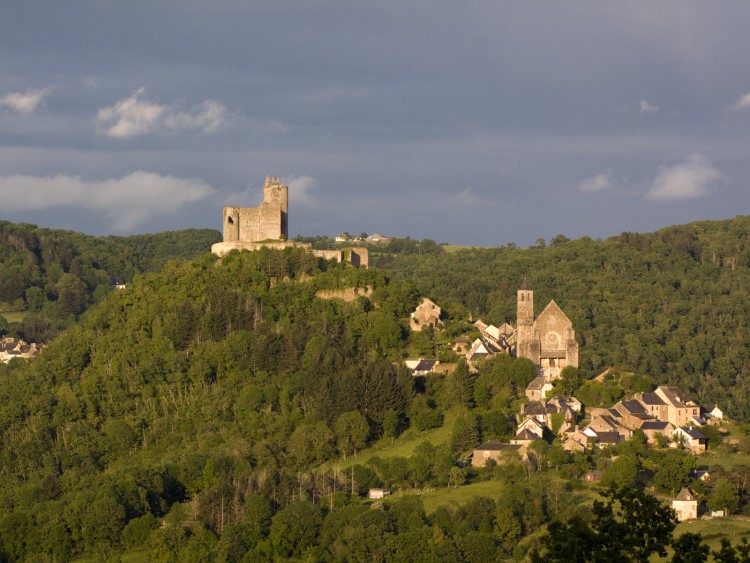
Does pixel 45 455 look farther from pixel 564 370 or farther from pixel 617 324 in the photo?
pixel 617 324

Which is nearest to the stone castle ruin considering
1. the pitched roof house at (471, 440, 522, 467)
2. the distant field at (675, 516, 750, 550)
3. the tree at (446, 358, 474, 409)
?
the tree at (446, 358, 474, 409)

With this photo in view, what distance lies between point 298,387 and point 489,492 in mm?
15830

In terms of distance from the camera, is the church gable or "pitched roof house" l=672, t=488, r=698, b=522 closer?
"pitched roof house" l=672, t=488, r=698, b=522

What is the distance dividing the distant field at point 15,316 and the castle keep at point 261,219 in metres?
60.0

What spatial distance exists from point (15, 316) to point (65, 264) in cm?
1643

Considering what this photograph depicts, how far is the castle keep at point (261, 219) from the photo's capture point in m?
85.7

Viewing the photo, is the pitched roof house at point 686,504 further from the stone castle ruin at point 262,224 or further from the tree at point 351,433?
the stone castle ruin at point 262,224

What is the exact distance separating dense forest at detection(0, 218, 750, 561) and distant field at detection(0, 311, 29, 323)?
5117 centimetres

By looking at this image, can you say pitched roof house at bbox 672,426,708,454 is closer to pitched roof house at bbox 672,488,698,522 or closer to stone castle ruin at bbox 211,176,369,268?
pitched roof house at bbox 672,488,698,522

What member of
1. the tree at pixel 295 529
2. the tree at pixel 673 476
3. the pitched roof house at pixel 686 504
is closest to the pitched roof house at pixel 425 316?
the tree at pixel 295 529

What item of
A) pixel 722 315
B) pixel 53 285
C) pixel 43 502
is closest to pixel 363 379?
pixel 43 502

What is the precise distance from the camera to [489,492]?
64000 mm

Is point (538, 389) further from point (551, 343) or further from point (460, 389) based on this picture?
point (460, 389)

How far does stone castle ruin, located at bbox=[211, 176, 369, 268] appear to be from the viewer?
85.6 m
